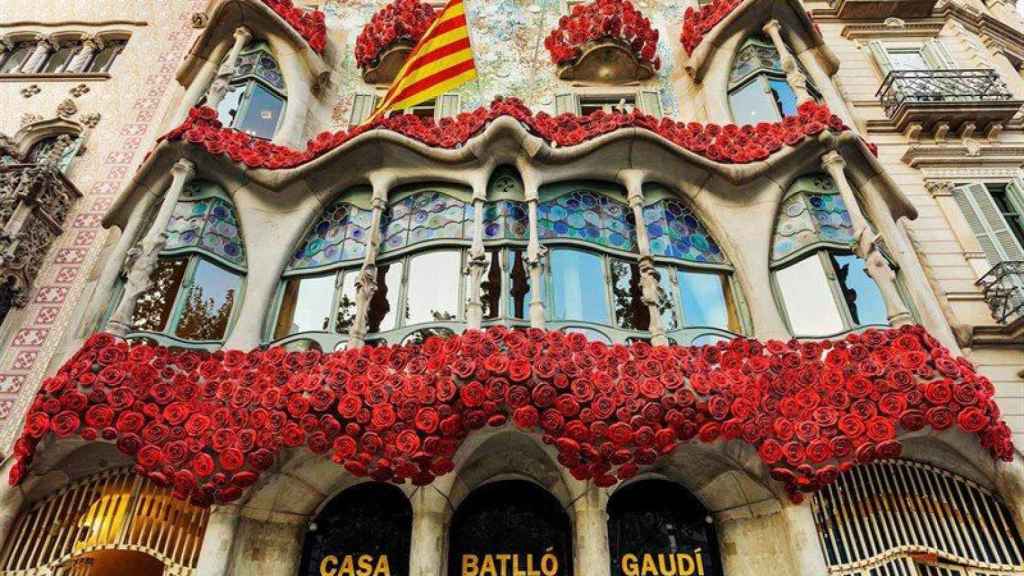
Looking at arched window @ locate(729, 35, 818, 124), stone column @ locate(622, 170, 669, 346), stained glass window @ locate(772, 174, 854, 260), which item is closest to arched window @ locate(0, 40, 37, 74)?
stone column @ locate(622, 170, 669, 346)

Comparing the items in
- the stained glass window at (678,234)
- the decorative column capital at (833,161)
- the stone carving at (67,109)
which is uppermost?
the stone carving at (67,109)

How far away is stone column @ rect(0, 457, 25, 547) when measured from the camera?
717 cm

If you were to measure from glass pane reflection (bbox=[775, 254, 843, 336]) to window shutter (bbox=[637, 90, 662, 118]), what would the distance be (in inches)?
187

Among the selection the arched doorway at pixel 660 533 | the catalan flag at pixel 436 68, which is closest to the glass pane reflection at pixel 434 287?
the catalan flag at pixel 436 68

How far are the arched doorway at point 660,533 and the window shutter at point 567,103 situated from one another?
7590mm

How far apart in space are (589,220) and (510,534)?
471cm

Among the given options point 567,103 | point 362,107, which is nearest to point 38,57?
point 362,107

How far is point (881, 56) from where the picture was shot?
42.1 ft

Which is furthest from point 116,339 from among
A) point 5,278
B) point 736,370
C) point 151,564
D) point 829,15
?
point 829,15

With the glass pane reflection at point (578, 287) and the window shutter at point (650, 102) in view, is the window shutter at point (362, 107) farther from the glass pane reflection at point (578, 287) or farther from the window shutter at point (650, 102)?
the glass pane reflection at point (578, 287)

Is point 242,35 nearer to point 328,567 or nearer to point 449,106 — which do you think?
point 449,106

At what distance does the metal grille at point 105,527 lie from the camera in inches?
279

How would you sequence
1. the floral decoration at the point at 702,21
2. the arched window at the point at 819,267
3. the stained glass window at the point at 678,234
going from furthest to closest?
the floral decoration at the point at 702,21, the stained glass window at the point at 678,234, the arched window at the point at 819,267

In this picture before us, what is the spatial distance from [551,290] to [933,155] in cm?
849
